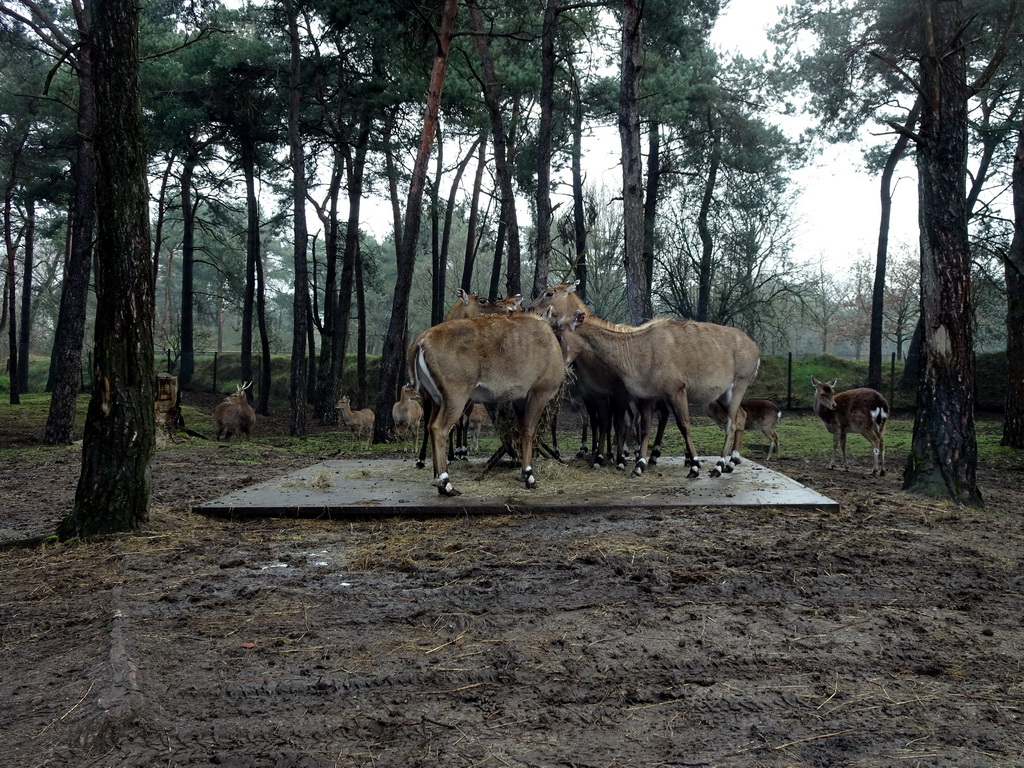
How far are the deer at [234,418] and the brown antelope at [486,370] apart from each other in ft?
34.7

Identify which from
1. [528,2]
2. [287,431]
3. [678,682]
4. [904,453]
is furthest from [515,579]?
[287,431]

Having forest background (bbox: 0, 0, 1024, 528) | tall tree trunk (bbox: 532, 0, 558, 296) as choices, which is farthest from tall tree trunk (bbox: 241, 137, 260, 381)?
tall tree trunk (bbox: 532, 0, 558, 296)

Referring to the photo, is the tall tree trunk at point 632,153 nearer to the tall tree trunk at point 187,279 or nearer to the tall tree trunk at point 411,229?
the tall tree trunk at point 411,229

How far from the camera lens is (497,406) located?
386 inches

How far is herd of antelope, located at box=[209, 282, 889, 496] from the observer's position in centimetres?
825

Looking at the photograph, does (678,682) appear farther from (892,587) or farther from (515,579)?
(892,587)

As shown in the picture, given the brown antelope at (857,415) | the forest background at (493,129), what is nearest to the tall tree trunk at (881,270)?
the forest background at (493,129)

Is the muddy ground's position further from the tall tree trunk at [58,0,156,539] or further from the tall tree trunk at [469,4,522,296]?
the tall tree trunk at [469,4,522,296]

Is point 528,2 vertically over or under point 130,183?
over

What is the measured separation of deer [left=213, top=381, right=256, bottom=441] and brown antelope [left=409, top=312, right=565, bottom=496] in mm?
10591

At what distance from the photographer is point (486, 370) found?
8.38 m

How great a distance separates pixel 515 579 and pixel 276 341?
151 ft

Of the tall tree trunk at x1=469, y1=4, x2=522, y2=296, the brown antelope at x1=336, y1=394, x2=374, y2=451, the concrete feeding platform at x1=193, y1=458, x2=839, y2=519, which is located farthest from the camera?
the brown antelope at x1=336, y1=394, x2=374, y2=451

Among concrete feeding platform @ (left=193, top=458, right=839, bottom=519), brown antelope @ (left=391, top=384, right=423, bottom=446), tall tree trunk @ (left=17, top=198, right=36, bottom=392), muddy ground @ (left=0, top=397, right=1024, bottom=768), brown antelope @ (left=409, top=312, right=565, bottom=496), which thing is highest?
tall tree trunk @ (left=17, top=198, right=36, bottom=392)
